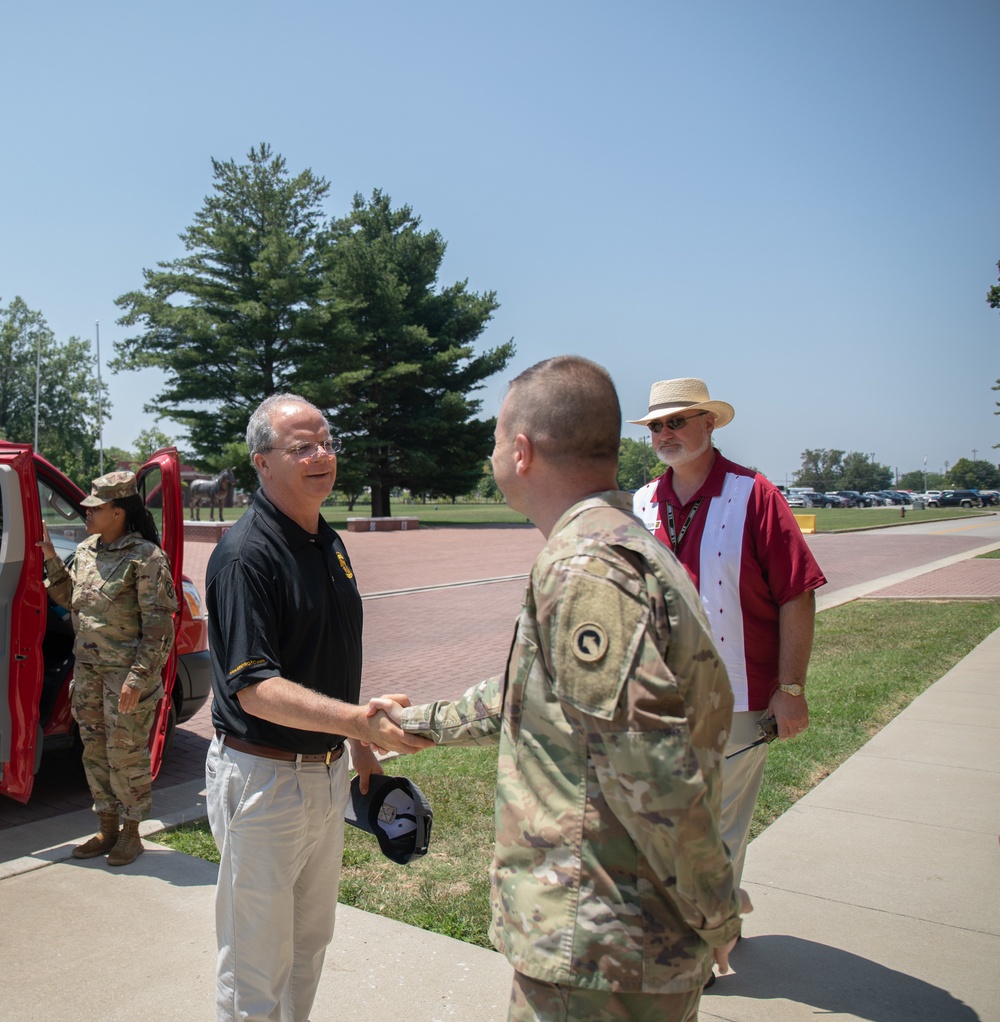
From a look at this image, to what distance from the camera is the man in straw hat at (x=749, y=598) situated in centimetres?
331

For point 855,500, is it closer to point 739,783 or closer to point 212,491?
point 212,491

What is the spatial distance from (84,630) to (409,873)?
6.50ft

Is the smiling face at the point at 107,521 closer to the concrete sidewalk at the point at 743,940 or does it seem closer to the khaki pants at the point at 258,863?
the concrete sidewalk at the point at 743,940

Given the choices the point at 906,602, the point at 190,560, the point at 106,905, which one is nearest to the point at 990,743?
the point at 106,905

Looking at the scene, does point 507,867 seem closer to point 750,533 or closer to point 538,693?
point 538,693

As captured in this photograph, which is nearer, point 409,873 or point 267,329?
point 409,873

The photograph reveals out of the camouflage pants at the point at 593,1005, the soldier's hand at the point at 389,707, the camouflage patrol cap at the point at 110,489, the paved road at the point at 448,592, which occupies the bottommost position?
the paved road at the point at 448,592

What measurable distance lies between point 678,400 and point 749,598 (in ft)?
2.58

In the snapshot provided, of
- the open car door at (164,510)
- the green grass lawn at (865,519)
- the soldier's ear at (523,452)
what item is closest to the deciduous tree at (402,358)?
the green grass lawn at (865,519)

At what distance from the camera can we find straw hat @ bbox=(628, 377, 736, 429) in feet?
11.5

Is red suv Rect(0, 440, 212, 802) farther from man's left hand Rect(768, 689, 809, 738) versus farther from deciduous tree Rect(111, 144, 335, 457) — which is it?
deciduous tree Rect(111, 144, 335, 457)

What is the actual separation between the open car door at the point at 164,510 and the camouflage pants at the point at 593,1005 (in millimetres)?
3670

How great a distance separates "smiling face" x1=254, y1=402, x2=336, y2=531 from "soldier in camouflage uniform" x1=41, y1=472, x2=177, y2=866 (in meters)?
2.17

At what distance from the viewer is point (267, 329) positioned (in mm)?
37688
